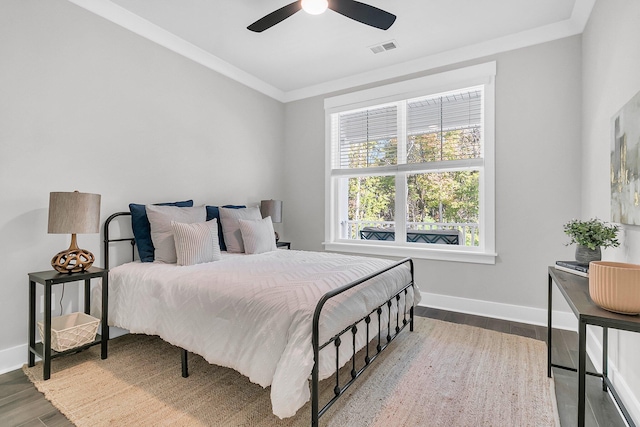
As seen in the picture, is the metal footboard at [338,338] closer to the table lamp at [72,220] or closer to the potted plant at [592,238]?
the potted plant at [592,238]

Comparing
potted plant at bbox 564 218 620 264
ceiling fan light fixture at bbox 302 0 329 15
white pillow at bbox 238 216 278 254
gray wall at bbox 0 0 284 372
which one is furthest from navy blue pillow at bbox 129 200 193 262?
potted plant at bbox 564 218 620 264

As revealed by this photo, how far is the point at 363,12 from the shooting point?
7.46ft

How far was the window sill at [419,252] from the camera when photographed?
11.5ft

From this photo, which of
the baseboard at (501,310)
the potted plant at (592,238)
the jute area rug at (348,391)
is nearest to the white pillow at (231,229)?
the jute area rug at (348,391)

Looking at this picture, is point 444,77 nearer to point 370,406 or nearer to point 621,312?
point 621,312

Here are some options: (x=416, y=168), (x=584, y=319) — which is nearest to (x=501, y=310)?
(x=416, y=168)

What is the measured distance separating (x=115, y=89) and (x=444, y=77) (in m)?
3.38

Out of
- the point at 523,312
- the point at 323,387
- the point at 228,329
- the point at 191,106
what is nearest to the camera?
the point at 228,329

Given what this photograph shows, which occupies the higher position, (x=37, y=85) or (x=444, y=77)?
(x=444, y=77)

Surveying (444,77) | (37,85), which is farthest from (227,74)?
(444,77)

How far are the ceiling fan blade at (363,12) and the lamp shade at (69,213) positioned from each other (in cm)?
222

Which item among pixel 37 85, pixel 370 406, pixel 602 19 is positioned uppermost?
pixel 602 19

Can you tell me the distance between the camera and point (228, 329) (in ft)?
6.05

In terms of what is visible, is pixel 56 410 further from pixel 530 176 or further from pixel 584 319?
pixel 530 176
